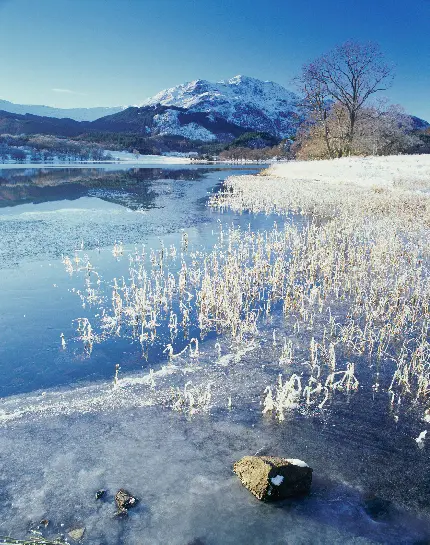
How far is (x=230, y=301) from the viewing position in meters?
9.01

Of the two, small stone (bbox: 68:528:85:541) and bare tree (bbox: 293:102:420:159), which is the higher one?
bare tree (bbox: 293:102:420:159)

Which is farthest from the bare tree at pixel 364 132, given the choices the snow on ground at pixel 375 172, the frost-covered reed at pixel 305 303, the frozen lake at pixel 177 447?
the frozen lake at pixel 177 447

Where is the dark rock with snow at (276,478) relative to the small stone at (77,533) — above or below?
above

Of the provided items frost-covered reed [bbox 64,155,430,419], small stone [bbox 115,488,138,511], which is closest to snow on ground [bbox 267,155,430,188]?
frost-covered reed [bbox 64,155,430,419]

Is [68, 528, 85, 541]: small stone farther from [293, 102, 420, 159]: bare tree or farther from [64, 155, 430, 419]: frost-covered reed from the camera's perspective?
[293, 102, 420, 159]: bare tree

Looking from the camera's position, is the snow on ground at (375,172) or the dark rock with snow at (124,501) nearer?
the dark rock with snow at (124,501)

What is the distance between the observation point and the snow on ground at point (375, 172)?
902 inches

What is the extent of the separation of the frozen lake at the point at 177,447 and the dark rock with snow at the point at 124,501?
0.27 feet

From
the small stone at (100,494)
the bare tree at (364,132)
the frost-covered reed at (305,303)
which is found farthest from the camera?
the bare tree at (364,132)

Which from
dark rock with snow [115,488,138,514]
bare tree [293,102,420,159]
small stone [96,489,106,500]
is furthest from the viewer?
bare tree [293,102,420,159]

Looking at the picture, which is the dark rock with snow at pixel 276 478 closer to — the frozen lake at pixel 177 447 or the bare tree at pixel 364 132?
the frozen lake at pixel 177 447

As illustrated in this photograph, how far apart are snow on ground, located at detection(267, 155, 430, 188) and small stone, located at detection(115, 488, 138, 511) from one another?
72.8 feet

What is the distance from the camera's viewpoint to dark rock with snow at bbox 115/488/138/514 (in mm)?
3799

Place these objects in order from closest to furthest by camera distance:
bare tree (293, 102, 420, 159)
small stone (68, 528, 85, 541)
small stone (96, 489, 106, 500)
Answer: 1. small stone (68, 528, 85, 541)
2. small stone (96, 489, 106, 500)
3. bare tree (293, 102, 420, 159)
